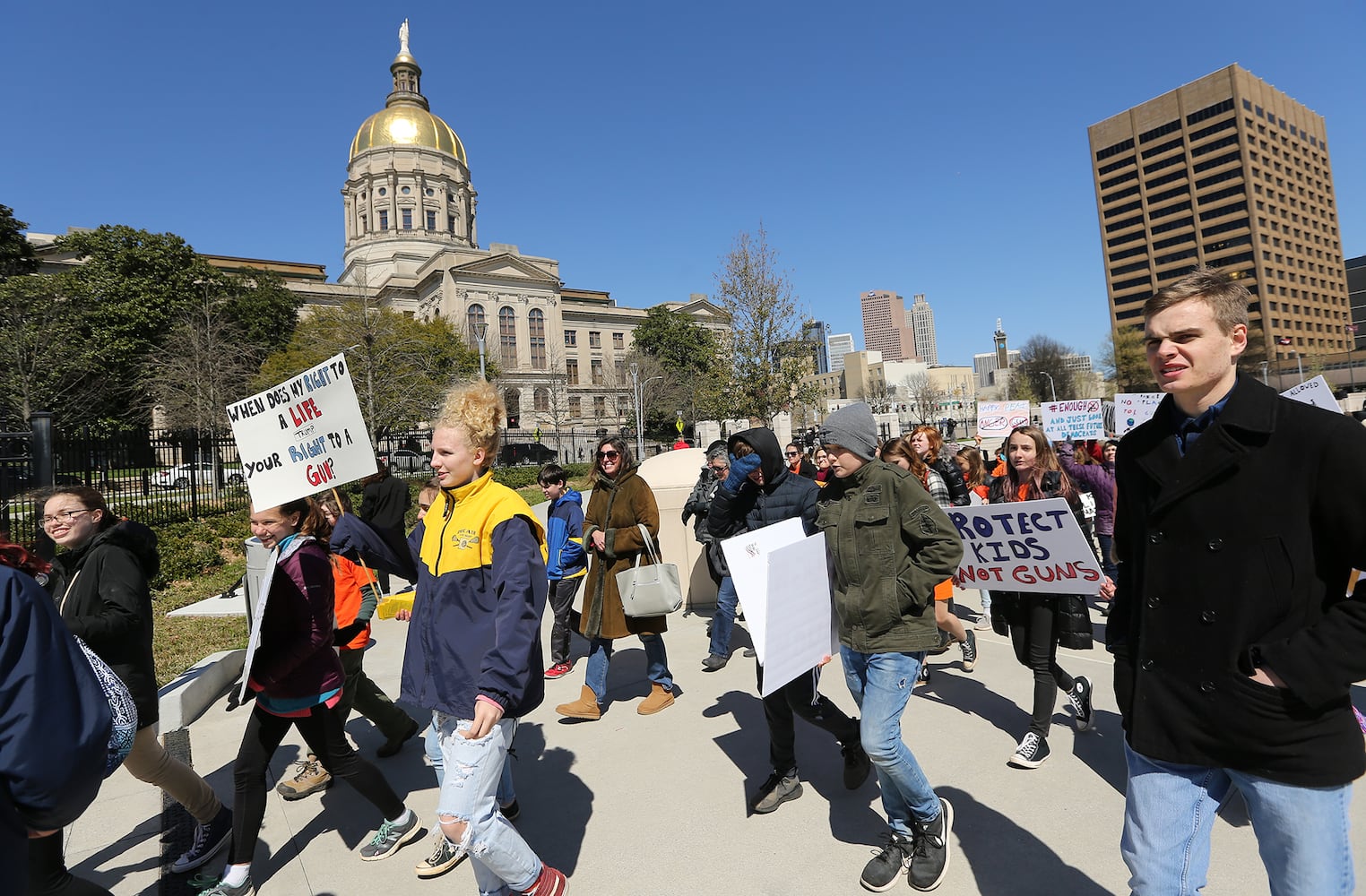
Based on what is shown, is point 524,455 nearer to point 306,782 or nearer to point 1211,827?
point 306,782

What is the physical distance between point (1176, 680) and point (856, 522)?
4.72 ft

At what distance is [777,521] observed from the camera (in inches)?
173

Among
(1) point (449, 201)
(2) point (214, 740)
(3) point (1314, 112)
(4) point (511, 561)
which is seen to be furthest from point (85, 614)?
(3) point (1314, 112)

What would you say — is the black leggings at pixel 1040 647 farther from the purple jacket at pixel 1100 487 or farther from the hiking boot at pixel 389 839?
the hiking boot at pixel 389 839

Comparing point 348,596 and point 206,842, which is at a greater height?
point 348,596

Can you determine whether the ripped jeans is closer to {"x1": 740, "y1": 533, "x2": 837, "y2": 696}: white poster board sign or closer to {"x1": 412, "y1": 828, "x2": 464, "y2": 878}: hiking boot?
{"x1": 412, "y1": 828, "x2": 464, "y2": 878}: hiking boot

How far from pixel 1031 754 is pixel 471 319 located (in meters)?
67.2

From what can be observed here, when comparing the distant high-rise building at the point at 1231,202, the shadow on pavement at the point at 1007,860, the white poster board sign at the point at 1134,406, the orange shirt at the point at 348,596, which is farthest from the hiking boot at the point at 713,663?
the distant high-rise building at the point at 1231,202

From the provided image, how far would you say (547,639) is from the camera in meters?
7.67

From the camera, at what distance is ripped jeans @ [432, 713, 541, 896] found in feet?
8.27

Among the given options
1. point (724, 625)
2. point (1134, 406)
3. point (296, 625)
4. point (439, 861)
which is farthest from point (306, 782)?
point (1134, 406)

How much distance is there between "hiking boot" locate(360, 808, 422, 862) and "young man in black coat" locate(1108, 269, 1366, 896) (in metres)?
3.15

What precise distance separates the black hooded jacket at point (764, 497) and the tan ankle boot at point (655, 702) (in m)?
1.47

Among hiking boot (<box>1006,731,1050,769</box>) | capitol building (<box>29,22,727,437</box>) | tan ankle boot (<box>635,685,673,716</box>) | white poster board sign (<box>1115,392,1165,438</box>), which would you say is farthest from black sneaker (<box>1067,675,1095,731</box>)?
capitol building (<box>29,22,727,437</box>)
